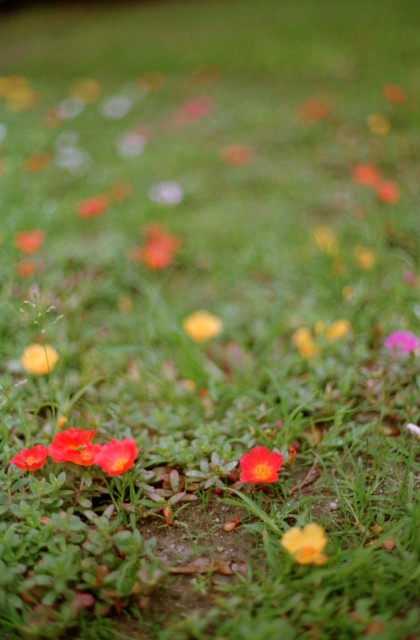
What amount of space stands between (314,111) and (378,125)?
0.39 meters

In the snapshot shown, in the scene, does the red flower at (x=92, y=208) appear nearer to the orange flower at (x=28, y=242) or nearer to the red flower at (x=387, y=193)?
the orange flower at (x=28, y=242)

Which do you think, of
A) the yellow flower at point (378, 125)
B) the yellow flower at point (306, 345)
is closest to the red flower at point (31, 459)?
the yellow flower at point (306, 345)

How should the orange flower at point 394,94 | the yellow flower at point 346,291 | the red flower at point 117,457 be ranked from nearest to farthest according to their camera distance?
the red flower at point 117,457, the yellow flower at point 346,291, the orange flower at point 394,94

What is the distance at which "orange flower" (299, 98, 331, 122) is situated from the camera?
10.5 ft

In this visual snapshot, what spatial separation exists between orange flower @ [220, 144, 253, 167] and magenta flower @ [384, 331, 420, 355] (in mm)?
1605

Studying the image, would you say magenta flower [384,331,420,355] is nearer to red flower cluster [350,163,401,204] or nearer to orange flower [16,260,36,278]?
red flower cluster [350,163,401,204]

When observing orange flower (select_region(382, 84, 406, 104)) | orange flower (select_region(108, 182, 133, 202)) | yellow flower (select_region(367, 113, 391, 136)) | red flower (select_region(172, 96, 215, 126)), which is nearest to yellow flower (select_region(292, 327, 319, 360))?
orange flower (select_region(108, 182, 133, 202))

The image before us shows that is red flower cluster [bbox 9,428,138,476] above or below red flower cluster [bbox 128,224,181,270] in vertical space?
above

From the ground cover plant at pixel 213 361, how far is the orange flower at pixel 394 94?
17 millimetres

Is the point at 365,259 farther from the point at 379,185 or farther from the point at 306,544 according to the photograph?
the point at 306,544

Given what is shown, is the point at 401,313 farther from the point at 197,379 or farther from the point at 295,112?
the point at 295,112

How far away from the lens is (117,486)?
1277mm

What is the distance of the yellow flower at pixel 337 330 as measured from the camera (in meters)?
1.71

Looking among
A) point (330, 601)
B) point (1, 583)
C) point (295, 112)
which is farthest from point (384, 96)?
point (1, 583)
